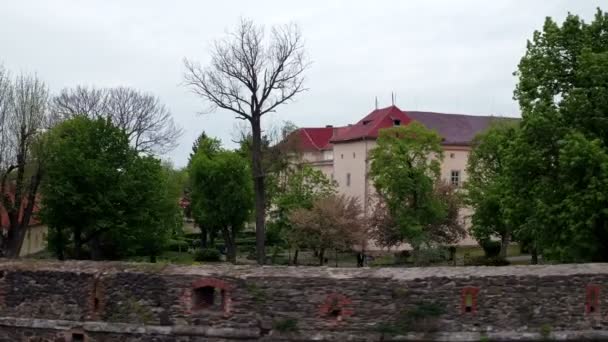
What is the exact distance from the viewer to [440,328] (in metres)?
11.0

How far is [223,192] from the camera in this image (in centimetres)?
4294

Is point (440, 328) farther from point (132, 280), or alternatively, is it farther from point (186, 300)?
point (132, 280)

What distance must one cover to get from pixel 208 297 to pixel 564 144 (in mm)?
11135

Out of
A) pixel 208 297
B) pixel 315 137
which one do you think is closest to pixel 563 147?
pixel 208 297

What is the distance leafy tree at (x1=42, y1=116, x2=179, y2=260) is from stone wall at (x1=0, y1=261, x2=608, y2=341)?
63.7 feet

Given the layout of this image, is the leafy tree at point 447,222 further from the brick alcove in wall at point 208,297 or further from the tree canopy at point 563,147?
the brick alcove in wall at point 208,297

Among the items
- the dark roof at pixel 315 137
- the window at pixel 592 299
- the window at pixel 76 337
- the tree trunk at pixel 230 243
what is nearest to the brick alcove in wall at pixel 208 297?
the window at pixel 76 337

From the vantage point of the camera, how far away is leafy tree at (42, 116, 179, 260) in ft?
102

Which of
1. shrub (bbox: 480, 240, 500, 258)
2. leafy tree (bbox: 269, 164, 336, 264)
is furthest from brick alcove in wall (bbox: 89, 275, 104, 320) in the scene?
shrub (bbox: 480, 240, 500, 258)

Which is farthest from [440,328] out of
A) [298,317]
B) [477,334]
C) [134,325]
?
[134,325]

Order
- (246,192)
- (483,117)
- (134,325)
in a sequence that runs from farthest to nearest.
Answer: (483,117)
(246,192)
(134,325)

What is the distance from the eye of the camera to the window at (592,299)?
11.0 metres

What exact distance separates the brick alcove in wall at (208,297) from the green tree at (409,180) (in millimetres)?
24611

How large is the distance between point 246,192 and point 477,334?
33.0 metres
